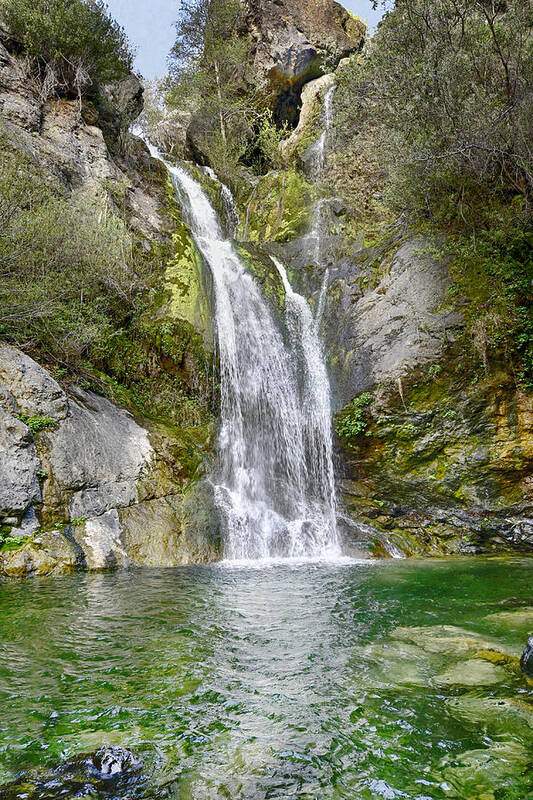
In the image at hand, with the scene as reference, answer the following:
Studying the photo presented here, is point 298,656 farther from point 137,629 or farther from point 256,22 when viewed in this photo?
point 256,22

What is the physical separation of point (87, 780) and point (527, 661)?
9.92ft

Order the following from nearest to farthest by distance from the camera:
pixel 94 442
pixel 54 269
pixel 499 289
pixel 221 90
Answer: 1. pixel 94 442
2. pixel 54 269
3. pixel 499 289
4. pixel 221 90

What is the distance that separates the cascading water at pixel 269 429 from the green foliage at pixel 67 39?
7.15 meters

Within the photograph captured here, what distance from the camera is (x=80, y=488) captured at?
320 inches

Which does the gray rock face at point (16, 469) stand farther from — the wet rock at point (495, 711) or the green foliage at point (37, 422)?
the wet rock at point (495, 711)

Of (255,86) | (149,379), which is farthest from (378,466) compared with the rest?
(255,86)

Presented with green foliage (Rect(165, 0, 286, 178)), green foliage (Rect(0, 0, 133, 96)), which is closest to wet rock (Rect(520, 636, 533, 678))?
green foliage (Rect(0, 0, 133, 96))

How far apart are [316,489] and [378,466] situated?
5.25ft

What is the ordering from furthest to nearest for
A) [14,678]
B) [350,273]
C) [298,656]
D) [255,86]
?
[255,86]
[350,273]
[298,656]
[14,678]

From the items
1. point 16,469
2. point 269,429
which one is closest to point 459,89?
point 269,429

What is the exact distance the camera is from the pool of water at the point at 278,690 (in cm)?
233

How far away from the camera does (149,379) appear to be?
1159 cm

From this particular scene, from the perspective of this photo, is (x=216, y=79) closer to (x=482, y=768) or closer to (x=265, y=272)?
(x=265, y=272)

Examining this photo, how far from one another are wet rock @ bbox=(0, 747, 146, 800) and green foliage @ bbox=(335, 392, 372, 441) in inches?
360
